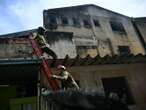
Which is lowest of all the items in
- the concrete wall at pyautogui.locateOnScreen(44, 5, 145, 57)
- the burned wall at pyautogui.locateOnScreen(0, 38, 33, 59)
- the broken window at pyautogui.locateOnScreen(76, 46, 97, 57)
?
the burned wall at pyautogui.locateOnScreen(0, 38, 33, 59)

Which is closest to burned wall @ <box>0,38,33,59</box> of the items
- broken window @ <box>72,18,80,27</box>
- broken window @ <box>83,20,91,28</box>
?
broken window @ <box>72,18,80,27</box>

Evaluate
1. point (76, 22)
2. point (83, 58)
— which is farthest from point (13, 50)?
point (76, 22)

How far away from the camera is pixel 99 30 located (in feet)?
74.7

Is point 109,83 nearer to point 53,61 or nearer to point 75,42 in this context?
point 53,61

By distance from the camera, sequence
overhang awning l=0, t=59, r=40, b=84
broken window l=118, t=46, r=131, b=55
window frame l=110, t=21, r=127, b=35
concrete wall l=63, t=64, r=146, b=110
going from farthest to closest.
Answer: window frame l=110, t=21, r=127, b=35 → broken window l=118, t=46, r=131, b=55 → concrete wall l=63, t=64, r=146, b=110 → overhang awning l=0, t=59, r=40, b=84

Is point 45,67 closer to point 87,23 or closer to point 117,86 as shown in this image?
point 117,86

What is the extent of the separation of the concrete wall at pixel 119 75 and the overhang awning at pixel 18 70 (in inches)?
70.2

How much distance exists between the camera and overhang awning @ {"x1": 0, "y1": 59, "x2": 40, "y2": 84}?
789cm

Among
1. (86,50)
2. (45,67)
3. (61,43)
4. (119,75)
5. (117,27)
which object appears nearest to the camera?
(45,67)

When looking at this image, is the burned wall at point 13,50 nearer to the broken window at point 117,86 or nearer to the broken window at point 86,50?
the broken window at point 117,86

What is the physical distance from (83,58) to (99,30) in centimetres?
1362

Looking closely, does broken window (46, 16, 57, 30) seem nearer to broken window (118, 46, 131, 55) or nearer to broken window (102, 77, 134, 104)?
broken window (118, 46, 131, 55)

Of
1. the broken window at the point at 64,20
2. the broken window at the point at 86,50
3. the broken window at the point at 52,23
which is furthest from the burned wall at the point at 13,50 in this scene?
the broken window at the point at 64,20

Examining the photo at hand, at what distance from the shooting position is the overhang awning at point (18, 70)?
7.89 metres
